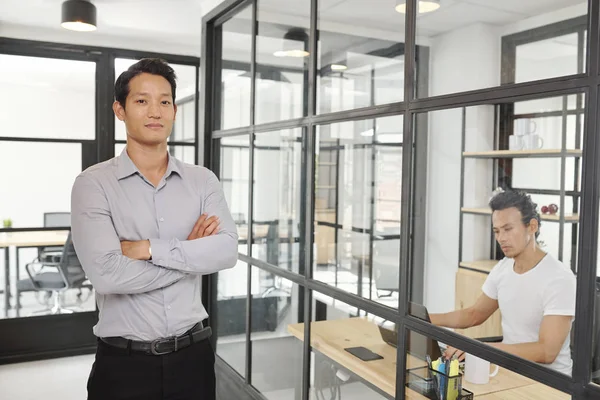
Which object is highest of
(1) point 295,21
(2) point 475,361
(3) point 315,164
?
(1) point 295,21

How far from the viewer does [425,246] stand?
1.78 metres

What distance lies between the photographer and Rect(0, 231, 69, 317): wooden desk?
4.23 meters

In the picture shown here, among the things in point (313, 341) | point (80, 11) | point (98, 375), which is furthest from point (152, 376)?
point (80, 11)

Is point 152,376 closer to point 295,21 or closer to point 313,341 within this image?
point 313,341

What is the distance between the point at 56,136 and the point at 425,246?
11.7 ft

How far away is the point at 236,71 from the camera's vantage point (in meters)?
3.27

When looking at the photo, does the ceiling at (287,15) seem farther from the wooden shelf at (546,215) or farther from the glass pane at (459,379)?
the glass pane at (459,379)

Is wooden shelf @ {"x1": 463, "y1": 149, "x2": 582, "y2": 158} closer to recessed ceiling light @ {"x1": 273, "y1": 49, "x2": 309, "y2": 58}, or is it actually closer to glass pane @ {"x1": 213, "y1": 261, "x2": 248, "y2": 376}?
recessed ceiling light @ {"x1": 273, "y1": 49, "x2": 309, "y2": 58}

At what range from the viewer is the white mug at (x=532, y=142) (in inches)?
53.4

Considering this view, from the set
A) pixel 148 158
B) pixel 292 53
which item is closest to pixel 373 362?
pixel 148 158

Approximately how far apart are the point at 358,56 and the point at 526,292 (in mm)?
1124

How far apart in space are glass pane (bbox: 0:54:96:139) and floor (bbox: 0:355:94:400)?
1.76m

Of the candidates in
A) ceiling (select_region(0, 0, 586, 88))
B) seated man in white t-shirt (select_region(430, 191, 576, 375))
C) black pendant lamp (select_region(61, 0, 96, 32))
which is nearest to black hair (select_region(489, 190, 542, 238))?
seated man in white t-shirt (select_region(430, 191, 576, 375))

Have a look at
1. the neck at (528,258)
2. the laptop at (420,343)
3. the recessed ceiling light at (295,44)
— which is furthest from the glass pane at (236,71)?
the neck at (528,258)
